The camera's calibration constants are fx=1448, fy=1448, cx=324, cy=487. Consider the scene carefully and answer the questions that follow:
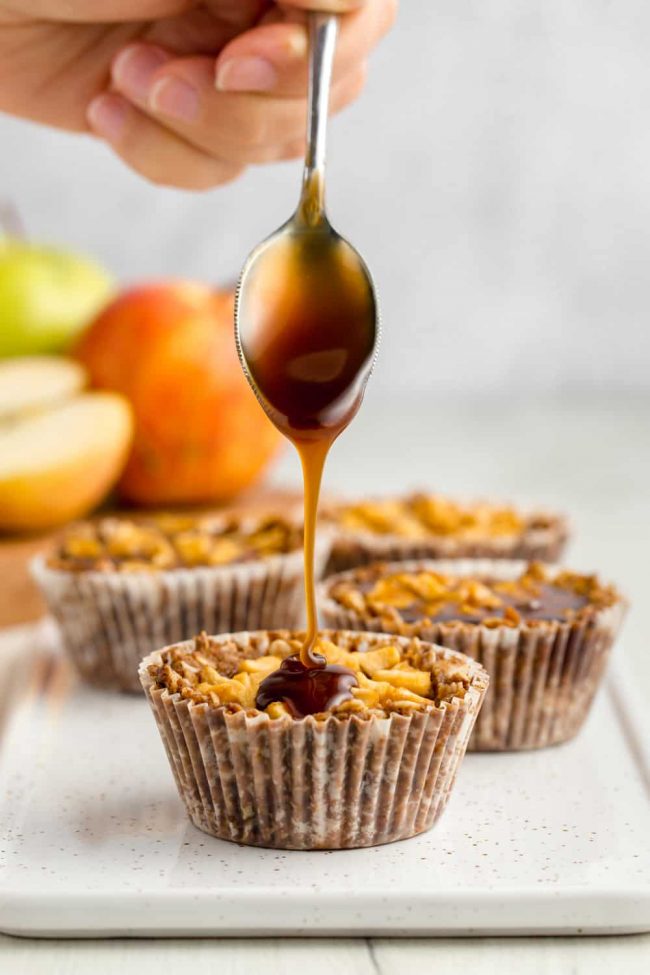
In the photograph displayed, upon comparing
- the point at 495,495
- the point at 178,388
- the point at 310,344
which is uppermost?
the point at 310,344

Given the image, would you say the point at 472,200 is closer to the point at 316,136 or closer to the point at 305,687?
the point at 316,136

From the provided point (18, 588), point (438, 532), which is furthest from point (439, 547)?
point (18, 588)

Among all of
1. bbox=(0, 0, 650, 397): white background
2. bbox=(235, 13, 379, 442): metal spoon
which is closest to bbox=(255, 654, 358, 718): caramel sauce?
bbox=(235, 13, 379, 442): metal spoon

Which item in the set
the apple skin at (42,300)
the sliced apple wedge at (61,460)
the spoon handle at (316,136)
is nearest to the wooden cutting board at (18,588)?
the sliced apple wedge at (61,460)

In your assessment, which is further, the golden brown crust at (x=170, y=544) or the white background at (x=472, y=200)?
the white background at (x=472, y=200)

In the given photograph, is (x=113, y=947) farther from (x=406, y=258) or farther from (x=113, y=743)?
(x=406, y=258)

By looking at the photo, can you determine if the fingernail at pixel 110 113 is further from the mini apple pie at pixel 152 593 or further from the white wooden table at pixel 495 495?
the white wooden table at pixel 495 495
